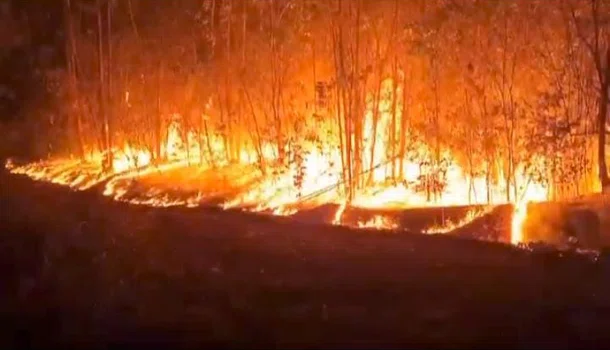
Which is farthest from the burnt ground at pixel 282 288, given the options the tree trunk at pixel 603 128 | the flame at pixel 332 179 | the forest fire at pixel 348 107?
the tree trunk at pixel 603 128

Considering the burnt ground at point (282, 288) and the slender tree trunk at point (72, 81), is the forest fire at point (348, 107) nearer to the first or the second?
the slender tree trunk at point (72, 81)

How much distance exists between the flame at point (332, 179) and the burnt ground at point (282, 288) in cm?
78

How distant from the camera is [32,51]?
15586 mm

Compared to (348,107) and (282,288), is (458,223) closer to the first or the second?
(348,107)

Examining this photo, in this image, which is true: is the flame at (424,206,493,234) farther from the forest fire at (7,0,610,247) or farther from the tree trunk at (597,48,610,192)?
the tree trunk at (597,48,610,192)

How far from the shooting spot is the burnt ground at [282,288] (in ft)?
19.8

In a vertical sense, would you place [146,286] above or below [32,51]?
below

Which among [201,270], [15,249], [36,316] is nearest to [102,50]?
[15,249]

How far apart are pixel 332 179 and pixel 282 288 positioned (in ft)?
12.0

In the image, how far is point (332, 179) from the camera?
10.7 metres

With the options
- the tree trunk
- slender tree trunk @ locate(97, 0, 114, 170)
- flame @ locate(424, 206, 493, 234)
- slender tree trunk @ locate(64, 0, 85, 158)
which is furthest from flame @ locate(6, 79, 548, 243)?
slender tree trunk @ locate(64, 0, 85, 158)

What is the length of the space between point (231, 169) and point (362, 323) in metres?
5.90

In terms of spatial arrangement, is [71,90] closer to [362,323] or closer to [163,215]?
[163,215]

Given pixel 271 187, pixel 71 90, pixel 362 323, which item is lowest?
pixel 362 323
